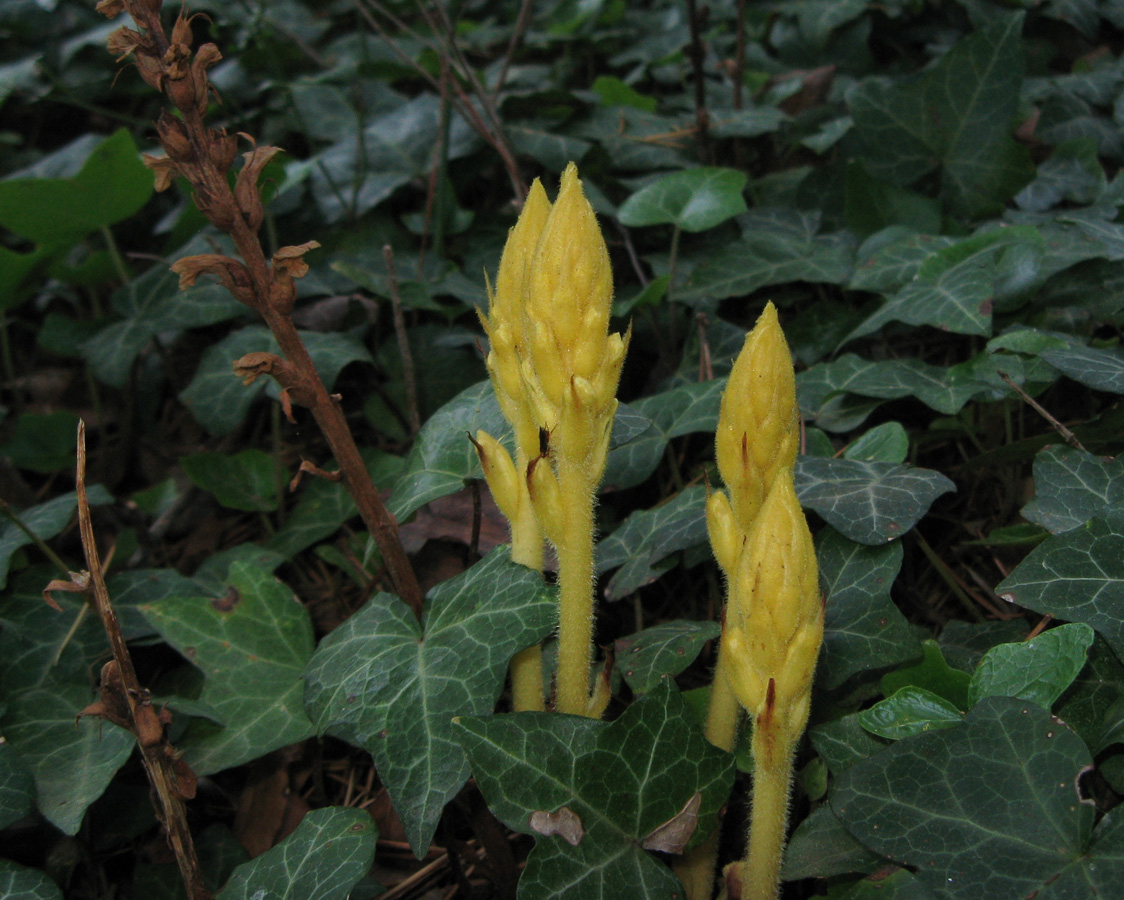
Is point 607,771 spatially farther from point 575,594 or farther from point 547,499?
point 547,499

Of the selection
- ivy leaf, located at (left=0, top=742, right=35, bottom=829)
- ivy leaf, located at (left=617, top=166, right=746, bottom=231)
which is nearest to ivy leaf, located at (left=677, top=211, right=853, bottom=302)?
ivy leaf, located at (left=617, top=166, right=746, bottom=231)

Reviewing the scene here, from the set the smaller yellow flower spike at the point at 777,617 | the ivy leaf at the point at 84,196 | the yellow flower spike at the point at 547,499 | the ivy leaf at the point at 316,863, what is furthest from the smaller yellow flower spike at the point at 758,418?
the ivy leaf at the point at 84,196

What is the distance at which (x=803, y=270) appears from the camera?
2.33 meters

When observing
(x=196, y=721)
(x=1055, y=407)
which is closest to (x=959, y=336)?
(x=1055, y=407)

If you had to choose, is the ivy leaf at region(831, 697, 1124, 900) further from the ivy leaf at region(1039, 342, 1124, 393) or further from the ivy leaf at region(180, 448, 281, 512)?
the ivy leaf at region(180, 448, 281, 512)

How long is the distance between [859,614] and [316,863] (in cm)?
96

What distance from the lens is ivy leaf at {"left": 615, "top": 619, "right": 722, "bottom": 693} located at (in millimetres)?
1419

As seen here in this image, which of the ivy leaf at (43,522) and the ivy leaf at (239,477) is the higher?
the ivy leaf at (43,522)

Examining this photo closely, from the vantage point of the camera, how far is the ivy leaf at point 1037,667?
1189mm

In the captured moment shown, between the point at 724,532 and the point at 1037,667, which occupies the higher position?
the point at 724,532

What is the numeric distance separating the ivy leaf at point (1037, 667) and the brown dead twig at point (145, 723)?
1.21m

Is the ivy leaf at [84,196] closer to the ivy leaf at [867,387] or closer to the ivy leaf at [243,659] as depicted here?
the ivy leaf at [243,659]

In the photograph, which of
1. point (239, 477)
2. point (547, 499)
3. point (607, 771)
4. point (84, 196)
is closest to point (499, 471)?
point (547, 499)

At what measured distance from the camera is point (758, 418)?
1104 millimetres
